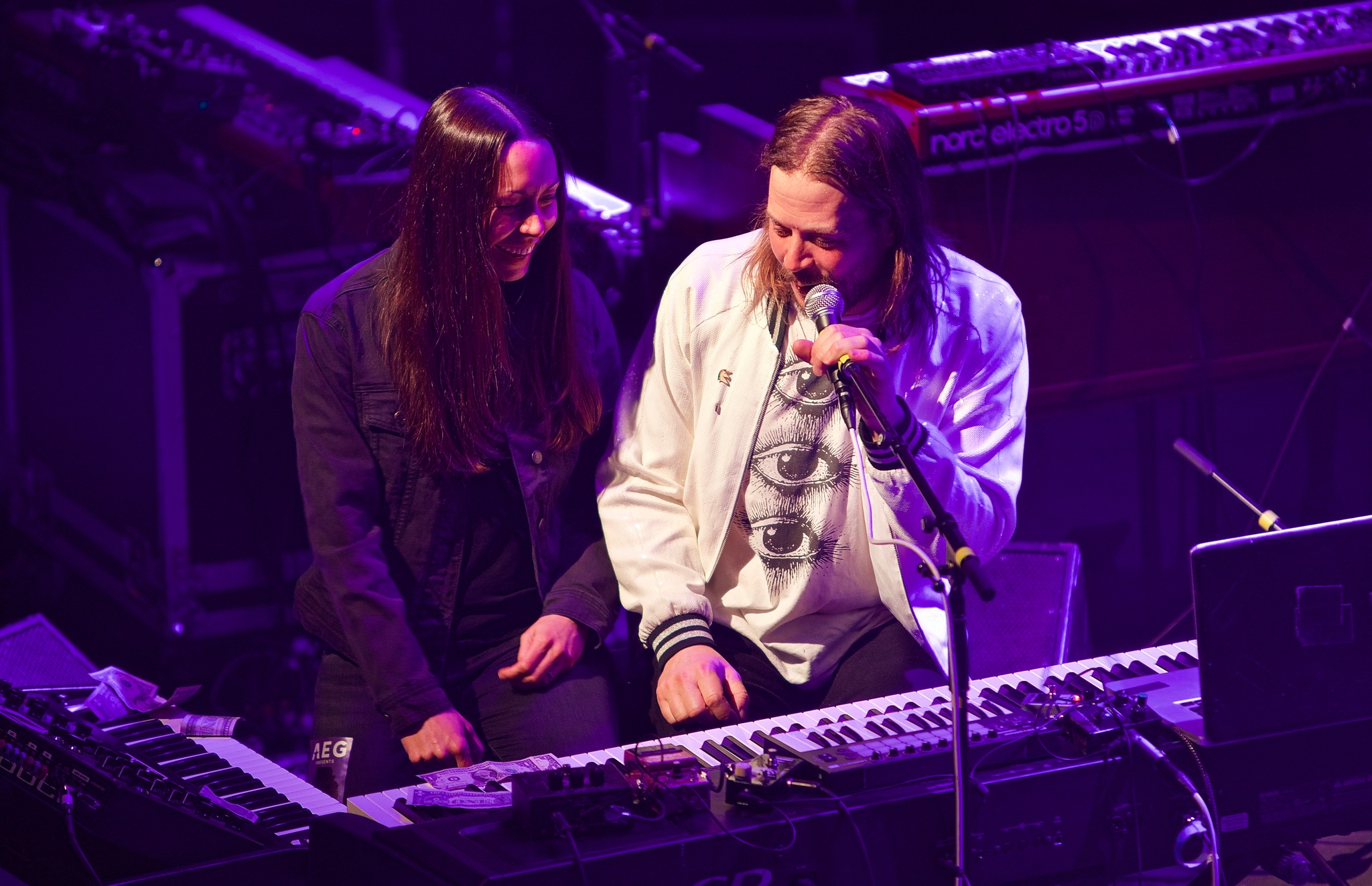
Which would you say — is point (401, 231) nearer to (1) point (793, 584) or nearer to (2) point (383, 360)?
(2) point (383, 360)

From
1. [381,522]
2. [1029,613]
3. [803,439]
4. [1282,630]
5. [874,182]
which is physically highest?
[874,182]

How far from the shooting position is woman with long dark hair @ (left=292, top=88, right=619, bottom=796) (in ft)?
8.23

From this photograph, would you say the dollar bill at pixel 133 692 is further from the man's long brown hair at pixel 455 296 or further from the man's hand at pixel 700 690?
the man's hand at pixel 700 690

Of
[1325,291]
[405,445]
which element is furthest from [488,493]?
[1325,291]

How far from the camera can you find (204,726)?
2.38 meters

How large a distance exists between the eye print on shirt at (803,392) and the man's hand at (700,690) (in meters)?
0.51

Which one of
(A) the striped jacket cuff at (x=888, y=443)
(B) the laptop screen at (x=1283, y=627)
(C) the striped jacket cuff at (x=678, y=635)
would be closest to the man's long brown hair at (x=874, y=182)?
(A) the striped jacket cuff at (x=888, y=443)

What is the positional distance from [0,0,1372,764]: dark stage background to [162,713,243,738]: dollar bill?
1.35 m

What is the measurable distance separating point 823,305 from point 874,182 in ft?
1.75

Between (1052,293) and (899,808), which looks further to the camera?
(1052,293)

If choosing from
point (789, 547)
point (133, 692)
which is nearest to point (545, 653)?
point (789, 547)

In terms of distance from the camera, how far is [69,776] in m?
1.95

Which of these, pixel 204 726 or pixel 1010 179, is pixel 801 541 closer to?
pixel 204 726

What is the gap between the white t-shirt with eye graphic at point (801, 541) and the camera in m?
2.61
